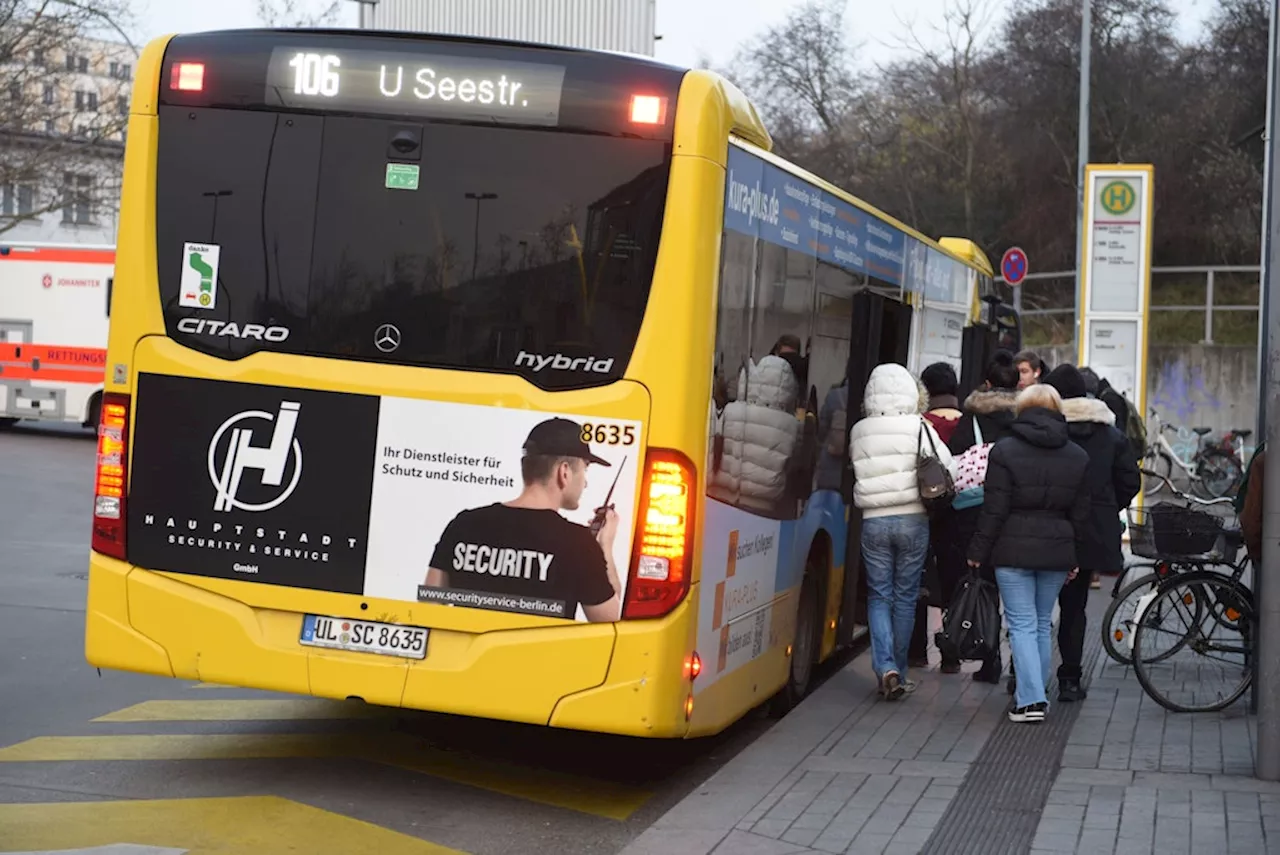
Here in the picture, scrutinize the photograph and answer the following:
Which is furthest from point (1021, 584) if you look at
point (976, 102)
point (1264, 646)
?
point (976, 102)

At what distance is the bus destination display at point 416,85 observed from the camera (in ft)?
22.5

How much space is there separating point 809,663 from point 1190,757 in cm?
219

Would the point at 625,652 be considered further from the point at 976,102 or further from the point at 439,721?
the point at 976,102

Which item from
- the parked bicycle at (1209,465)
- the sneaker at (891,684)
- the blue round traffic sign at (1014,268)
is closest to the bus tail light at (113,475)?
the sneaker at (891,684)

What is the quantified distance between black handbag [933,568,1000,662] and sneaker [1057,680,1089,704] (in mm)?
632

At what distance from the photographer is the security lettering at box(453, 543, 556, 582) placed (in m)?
6.79

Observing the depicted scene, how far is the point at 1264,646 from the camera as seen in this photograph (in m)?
7.60

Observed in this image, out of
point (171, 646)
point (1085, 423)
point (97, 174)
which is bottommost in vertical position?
point (171, 646)

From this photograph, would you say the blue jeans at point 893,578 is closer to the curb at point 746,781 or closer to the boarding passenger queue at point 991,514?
the boarding passenger queue at point 991,514

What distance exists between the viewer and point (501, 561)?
6.82 meters

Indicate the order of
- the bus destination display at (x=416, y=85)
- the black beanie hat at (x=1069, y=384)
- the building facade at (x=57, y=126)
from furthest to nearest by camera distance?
the building facade at (x=57, y=126)
the black beanie hat at (x=1069, y=384)
the bus destination display at (x=416, y=85)

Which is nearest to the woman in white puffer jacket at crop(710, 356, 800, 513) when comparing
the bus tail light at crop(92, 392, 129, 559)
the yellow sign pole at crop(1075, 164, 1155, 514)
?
the bus tail light at crop(92, 392, 129, 559)

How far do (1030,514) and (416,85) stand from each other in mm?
4053

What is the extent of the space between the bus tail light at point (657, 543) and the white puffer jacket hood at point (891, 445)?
9.57ft
